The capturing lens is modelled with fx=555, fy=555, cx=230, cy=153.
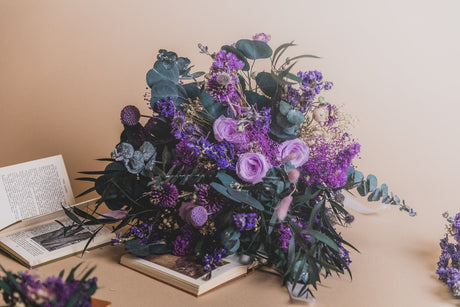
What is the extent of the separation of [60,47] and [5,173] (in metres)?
0.91

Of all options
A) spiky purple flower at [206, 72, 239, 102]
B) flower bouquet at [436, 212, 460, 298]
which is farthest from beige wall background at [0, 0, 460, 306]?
spiky purple flower at [206, 72, 239, 102]

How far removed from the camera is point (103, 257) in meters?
1.57

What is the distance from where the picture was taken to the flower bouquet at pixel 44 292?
877 millimetres

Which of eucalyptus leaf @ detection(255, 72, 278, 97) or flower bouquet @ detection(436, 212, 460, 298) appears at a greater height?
eucalyptus leaf @ detection(255, 72, 278, 97)

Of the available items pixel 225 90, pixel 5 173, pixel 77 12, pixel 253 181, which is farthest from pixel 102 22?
pixel 253 181

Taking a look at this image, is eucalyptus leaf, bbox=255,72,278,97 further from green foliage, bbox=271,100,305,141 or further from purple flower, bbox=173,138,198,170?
purple flower, bbox=173,138,198,170

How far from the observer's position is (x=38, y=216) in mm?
1723

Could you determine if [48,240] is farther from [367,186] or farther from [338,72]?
[338,72]

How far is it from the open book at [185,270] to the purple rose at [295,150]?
30 cm

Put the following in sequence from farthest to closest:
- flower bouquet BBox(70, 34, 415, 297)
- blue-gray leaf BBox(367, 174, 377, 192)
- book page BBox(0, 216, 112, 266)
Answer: blue-gray leaf BBox(367, 174, 377, 192)
book page BBox(0, 216, 112, 266)
flower bouquet BBox(70, 34, 415, 297)

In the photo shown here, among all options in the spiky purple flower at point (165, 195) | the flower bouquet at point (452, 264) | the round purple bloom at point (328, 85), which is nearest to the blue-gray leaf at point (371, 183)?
the flower bouquet at point (452, 264)

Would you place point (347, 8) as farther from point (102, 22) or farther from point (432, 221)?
point (102, 22)

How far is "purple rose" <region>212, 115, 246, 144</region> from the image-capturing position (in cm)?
146

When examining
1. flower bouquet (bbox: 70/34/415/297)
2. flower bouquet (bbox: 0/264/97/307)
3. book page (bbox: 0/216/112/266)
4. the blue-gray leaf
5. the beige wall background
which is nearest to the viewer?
flower bouquet (bbox: 0/264/97/307)
